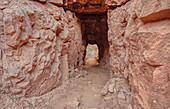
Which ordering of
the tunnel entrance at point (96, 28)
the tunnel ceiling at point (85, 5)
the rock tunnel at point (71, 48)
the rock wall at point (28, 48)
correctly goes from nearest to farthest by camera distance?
the rock tunnel at point (71, 48) < the rock wall at point (28, 48) < the tunnel ceiling at point (85, 5) < the tunnel entrance at point (96, 28)

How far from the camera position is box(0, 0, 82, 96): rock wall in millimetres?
2820

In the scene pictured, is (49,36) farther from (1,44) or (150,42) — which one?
(150,42)

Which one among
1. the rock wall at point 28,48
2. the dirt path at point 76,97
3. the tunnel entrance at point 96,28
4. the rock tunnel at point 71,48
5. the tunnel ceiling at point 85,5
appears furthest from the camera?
the tunnel entrance at point 96,28

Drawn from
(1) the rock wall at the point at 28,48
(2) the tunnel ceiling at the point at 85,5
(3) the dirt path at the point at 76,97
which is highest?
(2) the tunnel ceiling at the point at 85,5

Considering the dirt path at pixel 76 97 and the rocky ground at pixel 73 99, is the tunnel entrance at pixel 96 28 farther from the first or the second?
the rocky ground at pixel 73 99

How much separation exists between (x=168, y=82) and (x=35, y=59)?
137 inches

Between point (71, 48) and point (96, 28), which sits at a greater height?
point (96, 28)

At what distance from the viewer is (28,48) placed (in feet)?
10.3

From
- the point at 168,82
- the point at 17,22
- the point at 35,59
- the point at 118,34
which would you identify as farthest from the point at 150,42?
the point at 17,22

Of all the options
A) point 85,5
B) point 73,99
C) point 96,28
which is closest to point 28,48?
point 73,99

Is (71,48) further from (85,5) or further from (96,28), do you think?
(96,28)

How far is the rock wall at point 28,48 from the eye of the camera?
2820 mm

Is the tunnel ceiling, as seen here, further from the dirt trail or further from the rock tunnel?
the dirt trail

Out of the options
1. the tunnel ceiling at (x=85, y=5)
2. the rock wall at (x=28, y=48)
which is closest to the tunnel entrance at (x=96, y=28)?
the tunnel ceiling at (x=85, y=5)
